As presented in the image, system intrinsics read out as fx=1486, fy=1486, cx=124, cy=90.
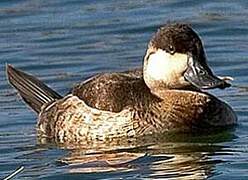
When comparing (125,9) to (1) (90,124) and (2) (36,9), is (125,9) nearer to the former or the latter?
(2) (36,9)

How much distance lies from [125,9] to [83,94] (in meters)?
5.62

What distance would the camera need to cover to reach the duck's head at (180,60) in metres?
11.4

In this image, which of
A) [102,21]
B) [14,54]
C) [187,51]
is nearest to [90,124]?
[187,51]

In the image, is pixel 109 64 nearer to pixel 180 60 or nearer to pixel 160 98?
pixel 160 98

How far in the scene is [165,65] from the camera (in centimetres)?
1154

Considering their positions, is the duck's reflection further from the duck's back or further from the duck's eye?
the duck's eye

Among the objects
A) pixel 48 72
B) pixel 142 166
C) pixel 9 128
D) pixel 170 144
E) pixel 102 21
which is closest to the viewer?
pixel 142 166

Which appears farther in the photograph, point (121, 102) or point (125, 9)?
point (125, 9)

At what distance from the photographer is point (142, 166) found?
33.4 feet

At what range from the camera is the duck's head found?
37.2 ft

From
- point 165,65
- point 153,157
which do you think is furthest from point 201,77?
point 153,157

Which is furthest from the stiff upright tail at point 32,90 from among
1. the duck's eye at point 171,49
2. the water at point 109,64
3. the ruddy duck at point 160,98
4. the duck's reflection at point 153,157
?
the duck's eye at point 171,49

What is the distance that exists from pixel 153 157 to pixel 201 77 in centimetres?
104

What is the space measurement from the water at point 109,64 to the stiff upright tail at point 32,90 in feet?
0.46
